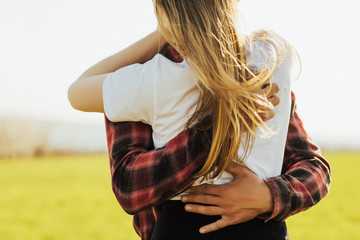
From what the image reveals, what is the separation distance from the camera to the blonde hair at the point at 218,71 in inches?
39.2

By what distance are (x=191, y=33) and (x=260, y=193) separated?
54 cm

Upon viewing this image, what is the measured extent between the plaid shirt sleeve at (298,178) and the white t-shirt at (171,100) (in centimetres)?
7

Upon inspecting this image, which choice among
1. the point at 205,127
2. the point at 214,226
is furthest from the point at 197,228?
the point at 205,127

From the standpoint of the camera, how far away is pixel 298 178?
1.24 meters

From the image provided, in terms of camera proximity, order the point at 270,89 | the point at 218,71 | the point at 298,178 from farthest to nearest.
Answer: the point at 298,178 → the point at 270,89 → the point at 218,71

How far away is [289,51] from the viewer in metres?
1.20

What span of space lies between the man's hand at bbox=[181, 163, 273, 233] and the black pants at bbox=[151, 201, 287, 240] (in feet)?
0.09

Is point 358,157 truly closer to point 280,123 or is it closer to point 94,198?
point 94,198

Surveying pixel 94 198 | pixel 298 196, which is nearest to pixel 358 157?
pixel 94 198

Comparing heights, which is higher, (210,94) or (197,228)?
(210,94)

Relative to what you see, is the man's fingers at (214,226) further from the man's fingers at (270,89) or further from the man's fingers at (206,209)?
the man's fingers at (270,89)

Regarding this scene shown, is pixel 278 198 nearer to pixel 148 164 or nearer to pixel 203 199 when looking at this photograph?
pixel 203 199

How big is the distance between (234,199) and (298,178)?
0.30 meters

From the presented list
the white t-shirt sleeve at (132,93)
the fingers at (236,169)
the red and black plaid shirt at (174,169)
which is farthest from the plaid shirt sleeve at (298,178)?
the white t-shirt sleeve at (132,93)
